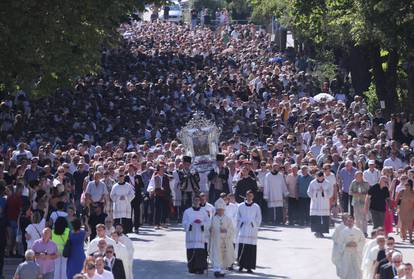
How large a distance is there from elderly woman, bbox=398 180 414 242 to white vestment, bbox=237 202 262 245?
5.02m

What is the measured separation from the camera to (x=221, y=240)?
94.3ft

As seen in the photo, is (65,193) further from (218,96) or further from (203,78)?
(203,78)

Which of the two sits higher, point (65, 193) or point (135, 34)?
point (135, 34)

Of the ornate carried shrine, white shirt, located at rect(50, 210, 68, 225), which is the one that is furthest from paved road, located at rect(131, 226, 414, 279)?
the ornate carried shrine

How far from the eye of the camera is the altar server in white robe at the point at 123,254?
25172 millimetres

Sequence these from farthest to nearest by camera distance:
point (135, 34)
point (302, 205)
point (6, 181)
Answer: point (135, 34) → point (302, 205) → point (6, 181)

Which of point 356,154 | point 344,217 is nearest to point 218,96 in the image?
point 356,154

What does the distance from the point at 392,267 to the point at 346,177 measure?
1138 centimetres

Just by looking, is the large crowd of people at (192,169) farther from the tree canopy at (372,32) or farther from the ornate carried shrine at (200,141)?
the tree canopy at (372,32)

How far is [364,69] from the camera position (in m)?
54.2

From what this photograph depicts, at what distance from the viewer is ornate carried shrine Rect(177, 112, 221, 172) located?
37375 millimetres

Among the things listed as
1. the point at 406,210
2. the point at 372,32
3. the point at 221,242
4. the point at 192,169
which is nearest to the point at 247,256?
the point at 221,242

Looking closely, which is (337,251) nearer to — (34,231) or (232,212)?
(232,212)

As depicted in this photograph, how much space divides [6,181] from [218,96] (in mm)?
21884
